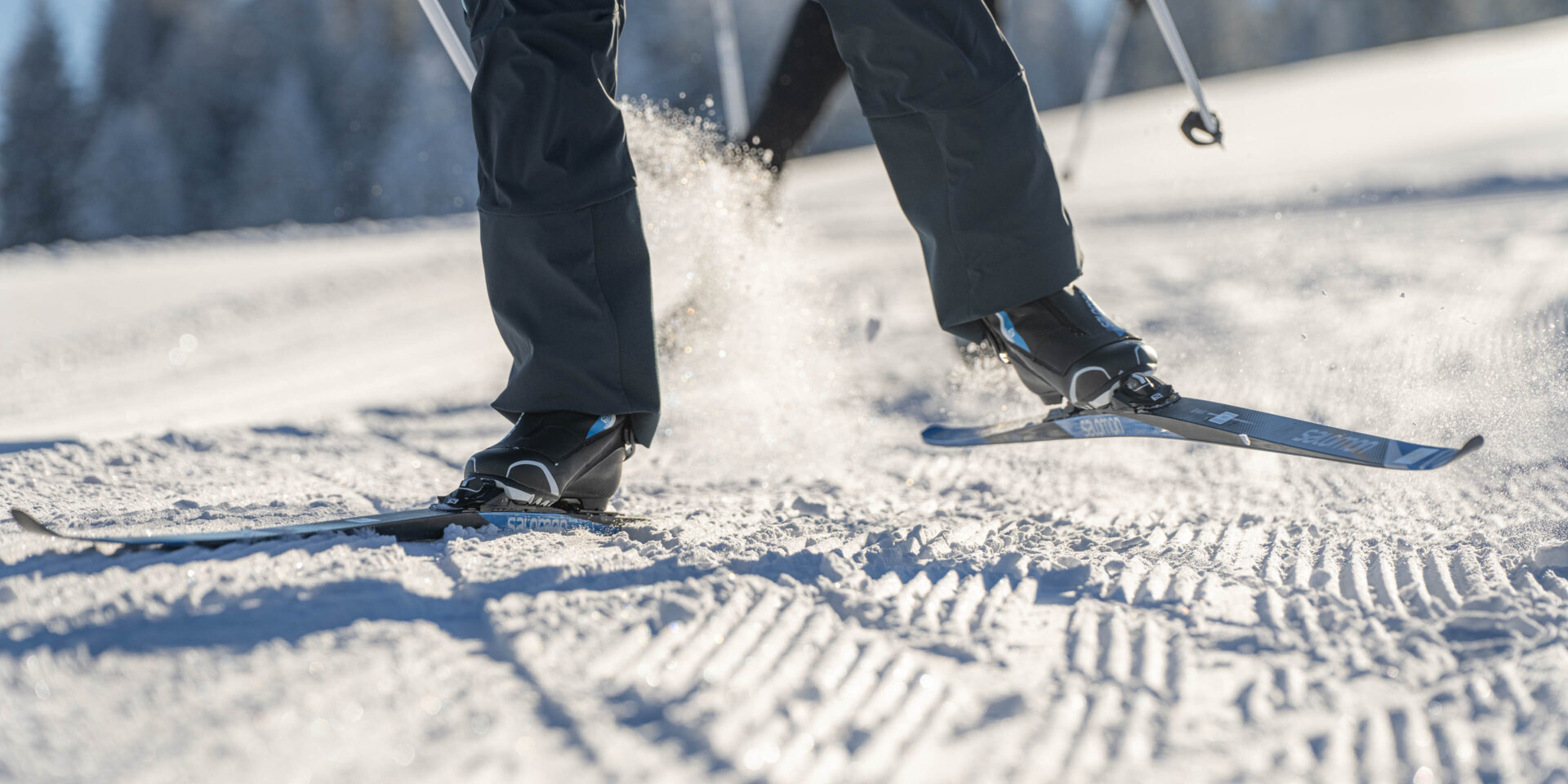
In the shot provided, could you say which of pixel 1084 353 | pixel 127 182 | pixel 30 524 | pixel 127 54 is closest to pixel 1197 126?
pixel 1084 353

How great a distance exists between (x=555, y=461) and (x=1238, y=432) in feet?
2.40

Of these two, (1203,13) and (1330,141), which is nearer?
(1330,141)

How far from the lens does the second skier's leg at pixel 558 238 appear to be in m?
0.99

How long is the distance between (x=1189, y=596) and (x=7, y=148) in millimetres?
28030

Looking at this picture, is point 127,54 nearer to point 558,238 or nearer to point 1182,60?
point 1182,60

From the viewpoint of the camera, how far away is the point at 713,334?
197 cm

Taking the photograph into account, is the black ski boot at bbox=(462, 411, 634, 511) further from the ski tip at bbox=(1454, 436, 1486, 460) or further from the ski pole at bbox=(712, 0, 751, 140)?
the ski pole at bbox=(712, 0, 751, 140)

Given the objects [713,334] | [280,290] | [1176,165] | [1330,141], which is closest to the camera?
[713,334]

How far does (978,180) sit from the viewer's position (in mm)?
1082

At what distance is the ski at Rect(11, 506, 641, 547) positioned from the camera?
84cm

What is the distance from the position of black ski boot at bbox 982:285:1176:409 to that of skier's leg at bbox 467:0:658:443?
0.45 m

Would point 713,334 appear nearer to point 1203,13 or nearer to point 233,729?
point 233,729

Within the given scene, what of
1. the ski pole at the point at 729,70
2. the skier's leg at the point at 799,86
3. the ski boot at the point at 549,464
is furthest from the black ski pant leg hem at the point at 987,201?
the ski pole at the point at 729,70

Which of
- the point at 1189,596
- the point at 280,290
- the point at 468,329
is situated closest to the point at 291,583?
the point at 1189,596
